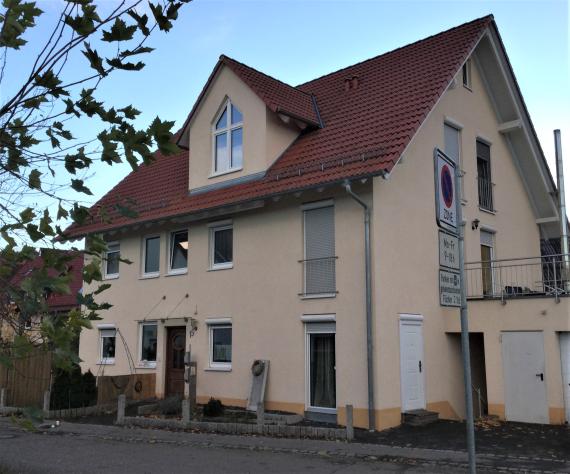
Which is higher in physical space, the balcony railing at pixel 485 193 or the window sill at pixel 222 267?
the balcony railing at pixel 485 193

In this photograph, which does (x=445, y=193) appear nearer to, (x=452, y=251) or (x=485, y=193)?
(x=452, y=251)

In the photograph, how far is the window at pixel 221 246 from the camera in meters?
17.3

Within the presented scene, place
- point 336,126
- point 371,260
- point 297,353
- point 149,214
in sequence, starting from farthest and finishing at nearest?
point 149,214 < point 336,126 < point 297,353 < point 371,260

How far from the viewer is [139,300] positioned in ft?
63.6

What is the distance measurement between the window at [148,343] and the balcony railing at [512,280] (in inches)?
357

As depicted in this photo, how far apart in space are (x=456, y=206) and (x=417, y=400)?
9.84m

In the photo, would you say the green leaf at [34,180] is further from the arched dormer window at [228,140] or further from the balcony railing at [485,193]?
the balcony railing at [485,193]

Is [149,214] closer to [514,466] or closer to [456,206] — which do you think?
[514,466]

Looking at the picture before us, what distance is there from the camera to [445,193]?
5.61 meters

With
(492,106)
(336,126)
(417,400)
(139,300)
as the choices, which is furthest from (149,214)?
(492,106)

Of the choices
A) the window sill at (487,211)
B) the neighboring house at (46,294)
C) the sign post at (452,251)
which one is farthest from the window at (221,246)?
the neighboring house at (46,294)

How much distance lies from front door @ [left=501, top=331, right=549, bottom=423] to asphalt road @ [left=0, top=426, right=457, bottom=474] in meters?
5.59

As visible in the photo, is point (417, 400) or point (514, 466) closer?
point (514, 466)

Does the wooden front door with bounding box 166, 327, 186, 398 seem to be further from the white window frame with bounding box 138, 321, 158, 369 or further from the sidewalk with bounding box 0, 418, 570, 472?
the sidewalk with bounding box 0, 418, 570, 472
